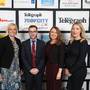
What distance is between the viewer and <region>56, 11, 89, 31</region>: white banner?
16.2 ft

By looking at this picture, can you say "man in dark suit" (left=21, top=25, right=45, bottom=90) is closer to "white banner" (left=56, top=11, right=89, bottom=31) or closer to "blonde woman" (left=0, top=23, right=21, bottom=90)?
"blonde woman" (left=0, top=23, right=21, bottom=90)

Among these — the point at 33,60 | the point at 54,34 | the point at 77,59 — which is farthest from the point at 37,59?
the point at 77,59

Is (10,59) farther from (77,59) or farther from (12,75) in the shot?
(77,59)

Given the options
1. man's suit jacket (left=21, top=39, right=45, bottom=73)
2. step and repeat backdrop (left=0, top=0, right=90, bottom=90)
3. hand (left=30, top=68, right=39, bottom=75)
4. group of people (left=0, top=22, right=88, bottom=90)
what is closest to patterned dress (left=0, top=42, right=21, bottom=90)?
group of people (left=0, top=22, right=88, bottom=90)

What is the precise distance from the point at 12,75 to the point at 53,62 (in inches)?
23.5

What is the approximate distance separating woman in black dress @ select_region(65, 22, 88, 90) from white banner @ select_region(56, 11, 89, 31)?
2.07 ft

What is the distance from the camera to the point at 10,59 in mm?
4348

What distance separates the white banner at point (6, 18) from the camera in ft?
15.9

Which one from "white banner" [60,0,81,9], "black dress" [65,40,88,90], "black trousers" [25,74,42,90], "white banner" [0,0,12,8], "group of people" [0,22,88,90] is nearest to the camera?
"black dress" [65,40,88,90]

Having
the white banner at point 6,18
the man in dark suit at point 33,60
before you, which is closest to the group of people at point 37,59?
the man in dark suit at point 33,60

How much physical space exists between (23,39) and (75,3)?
980mm

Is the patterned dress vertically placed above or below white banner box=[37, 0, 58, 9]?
below

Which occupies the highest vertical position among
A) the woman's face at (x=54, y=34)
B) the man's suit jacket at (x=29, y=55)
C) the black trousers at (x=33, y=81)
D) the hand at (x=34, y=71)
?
the woman's face at (x=54, y=34)

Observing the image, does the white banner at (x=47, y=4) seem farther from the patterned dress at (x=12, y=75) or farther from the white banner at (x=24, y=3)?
the patterned dress at (x=12, y=75)
